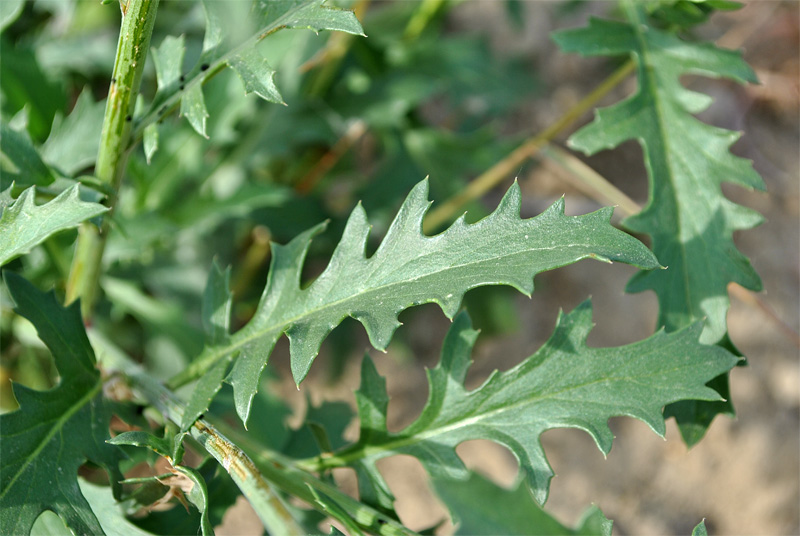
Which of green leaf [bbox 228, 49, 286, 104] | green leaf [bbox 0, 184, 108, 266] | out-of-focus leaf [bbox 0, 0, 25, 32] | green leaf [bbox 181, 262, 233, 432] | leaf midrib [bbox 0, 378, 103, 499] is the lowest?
leaf midrib [bbox 0, 378, 103, 499]

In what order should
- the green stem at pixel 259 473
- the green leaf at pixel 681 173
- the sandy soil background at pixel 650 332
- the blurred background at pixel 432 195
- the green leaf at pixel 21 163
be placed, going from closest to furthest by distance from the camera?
the green stem at pixel 259 473 < the green leaf at pixel 21 163 < the green leaf at pixel 681 173 < the blurred background at pixel 432 195 < the sandy soil background at pixel 650 332

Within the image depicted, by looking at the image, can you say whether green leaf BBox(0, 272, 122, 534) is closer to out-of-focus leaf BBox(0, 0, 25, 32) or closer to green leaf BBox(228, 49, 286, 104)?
green leaf BBox(228, 49, 286, 104)

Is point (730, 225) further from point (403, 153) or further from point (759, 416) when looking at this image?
point (759, 416)

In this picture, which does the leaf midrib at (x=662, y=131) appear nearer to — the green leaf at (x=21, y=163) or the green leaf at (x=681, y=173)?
the green leaf at (x=681, y=173)

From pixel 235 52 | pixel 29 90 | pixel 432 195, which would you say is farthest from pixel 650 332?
pixel 29 90

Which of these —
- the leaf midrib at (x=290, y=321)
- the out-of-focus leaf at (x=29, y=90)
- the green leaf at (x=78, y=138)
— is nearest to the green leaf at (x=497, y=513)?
the leaf midrib at (x=290, y=321)

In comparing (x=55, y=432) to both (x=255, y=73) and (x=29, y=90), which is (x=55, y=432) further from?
(x=29, y=90)

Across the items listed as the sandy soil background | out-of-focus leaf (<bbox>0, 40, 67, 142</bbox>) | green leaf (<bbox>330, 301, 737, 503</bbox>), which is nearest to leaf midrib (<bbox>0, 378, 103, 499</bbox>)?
green leaf (<bbox>330, 301, 737, 503</bbox>)
